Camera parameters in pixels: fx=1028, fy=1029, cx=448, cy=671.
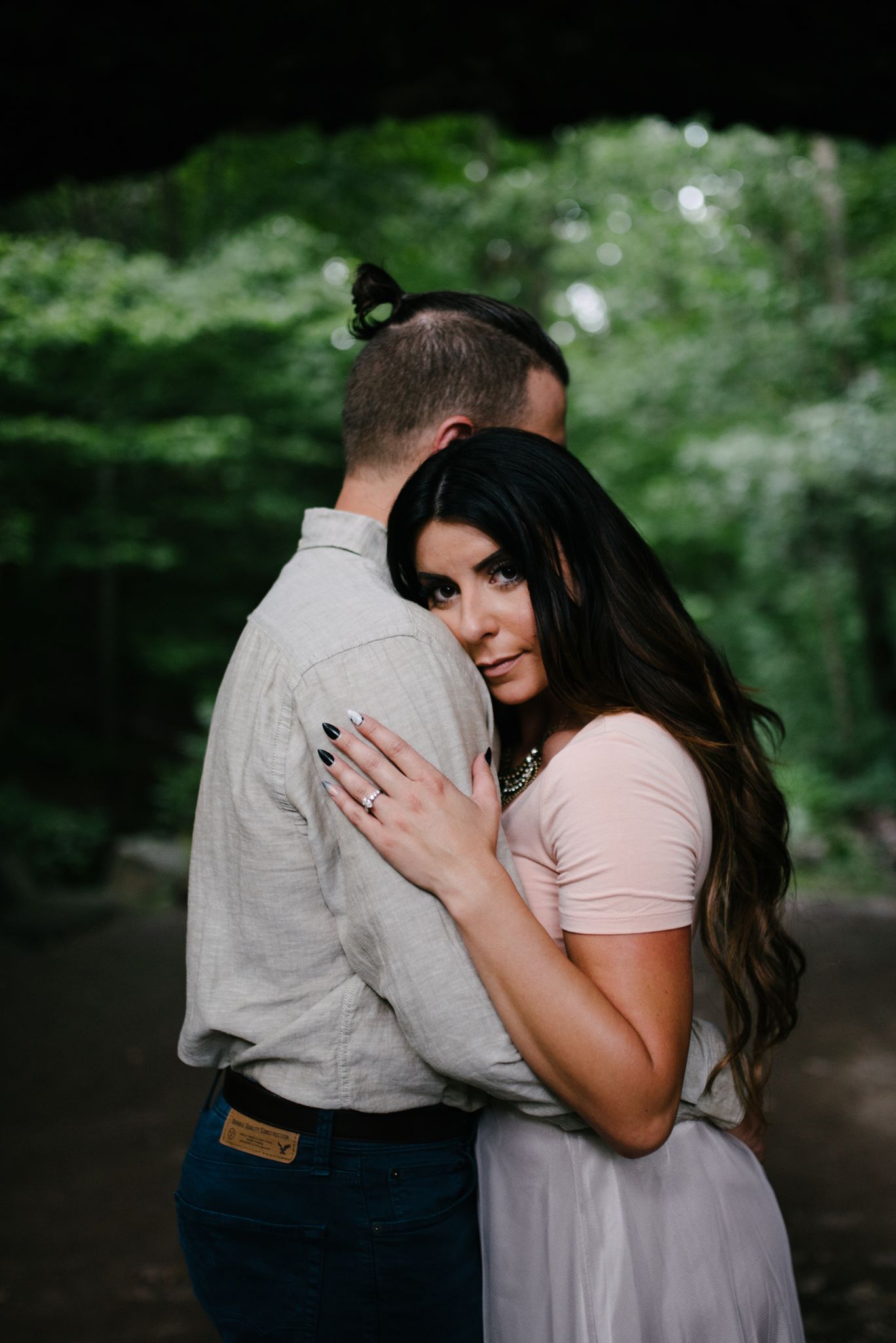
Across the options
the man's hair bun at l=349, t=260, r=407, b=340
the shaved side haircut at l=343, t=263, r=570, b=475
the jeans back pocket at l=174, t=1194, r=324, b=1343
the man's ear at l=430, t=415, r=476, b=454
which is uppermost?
the man's hair bun at l=349, t=260, r=407, b=340

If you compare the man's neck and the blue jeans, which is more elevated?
the man's neck

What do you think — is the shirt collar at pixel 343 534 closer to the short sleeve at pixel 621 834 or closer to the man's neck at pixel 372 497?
the man's neck at pixel 372 497

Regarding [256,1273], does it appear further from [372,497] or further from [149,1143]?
[149,1143]

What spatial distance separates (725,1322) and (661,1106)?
0.45 meters

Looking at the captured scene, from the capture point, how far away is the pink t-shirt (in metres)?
1.50

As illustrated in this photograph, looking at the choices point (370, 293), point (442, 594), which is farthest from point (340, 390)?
point (442, 594)

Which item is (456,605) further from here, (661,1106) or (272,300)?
(272,300)

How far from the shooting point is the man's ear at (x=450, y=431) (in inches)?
77.2

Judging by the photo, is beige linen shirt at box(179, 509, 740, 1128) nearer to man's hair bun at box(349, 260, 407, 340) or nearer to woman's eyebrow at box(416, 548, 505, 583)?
woman's eyebrow at box(416, 548, 505, 583)

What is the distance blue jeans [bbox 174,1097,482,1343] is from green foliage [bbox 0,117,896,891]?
828cm

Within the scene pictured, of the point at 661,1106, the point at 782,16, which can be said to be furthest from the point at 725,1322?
the point at 782,16

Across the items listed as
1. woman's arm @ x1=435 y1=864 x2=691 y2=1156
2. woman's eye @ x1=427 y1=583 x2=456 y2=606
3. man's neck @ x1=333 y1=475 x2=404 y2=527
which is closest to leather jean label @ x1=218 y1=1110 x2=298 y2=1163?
woman's arm @ x1=435 y1=864 x2=691 y2=1156

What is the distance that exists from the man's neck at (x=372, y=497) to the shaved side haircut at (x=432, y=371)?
0.03 metres

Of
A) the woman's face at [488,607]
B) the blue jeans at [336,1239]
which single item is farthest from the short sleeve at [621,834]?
the blue jeans at [336,1239]
